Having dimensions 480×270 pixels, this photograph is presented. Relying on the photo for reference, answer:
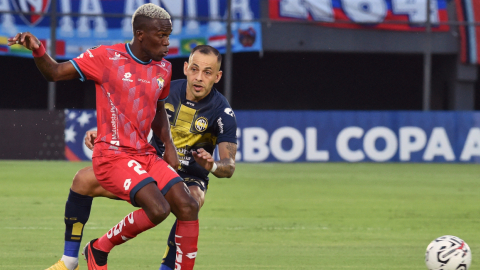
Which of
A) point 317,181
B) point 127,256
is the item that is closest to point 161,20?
point 127,256

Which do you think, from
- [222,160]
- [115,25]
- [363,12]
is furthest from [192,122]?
[363,12]

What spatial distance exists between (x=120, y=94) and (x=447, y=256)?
2.85 metres

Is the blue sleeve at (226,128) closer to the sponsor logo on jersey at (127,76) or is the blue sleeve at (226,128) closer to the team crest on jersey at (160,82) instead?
the team crest on jersey at (160,82)

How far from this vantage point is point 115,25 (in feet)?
71.3

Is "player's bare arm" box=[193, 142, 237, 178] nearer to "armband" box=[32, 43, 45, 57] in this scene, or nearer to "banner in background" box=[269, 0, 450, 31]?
"armband" box=[32, 43, 45, 57]

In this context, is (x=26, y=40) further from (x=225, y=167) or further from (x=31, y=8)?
(x=31, y=8)

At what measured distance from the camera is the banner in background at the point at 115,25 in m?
21.3

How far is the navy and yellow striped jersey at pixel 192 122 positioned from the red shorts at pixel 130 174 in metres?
0.74

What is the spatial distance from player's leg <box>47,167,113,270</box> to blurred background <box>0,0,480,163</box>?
12677 millimetres

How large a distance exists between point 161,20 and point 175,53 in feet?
55.5

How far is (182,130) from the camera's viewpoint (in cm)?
599

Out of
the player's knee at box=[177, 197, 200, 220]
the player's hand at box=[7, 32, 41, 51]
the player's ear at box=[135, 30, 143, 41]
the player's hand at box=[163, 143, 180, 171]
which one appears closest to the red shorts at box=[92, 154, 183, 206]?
the player's knee at box=[177, 197, 200, 220]

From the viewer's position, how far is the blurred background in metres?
18.9

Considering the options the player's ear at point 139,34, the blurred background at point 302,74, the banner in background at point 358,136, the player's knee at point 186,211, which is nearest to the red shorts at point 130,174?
the player's knee at point 186,211
